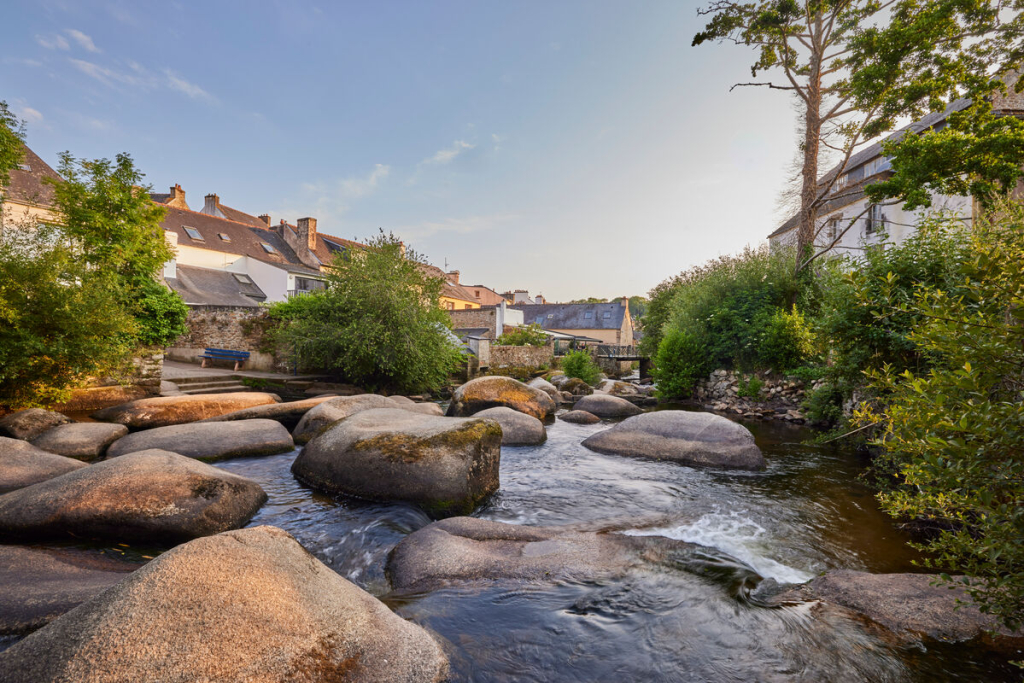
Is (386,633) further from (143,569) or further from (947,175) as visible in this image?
(947,175)

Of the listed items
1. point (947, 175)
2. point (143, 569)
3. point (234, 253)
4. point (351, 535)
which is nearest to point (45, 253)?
point (351, 535)

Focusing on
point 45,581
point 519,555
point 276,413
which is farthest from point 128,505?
point 276,413

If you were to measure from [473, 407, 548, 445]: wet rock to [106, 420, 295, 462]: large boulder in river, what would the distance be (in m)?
3.86

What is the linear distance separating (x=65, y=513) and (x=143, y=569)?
281cm

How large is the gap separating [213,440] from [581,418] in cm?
851

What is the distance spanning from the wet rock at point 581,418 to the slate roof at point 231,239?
84.6 ft

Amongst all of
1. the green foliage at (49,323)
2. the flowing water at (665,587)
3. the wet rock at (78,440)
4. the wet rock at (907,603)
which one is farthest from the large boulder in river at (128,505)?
the green foliage at (49,323)

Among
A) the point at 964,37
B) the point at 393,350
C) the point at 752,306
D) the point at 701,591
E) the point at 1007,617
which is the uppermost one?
the point at 964,37

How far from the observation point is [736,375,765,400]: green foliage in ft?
47.7

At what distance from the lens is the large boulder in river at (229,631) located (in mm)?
1989

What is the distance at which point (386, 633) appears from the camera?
105 inches

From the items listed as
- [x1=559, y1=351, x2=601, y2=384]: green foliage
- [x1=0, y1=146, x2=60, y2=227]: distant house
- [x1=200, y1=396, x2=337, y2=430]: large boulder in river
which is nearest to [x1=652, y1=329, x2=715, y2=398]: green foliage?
[x1=559, y1=351, x2=601, y2=384]: green foliage

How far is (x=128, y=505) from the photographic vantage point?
4.29m

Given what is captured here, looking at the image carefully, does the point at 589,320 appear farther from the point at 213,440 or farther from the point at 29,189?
the point at 213,440
